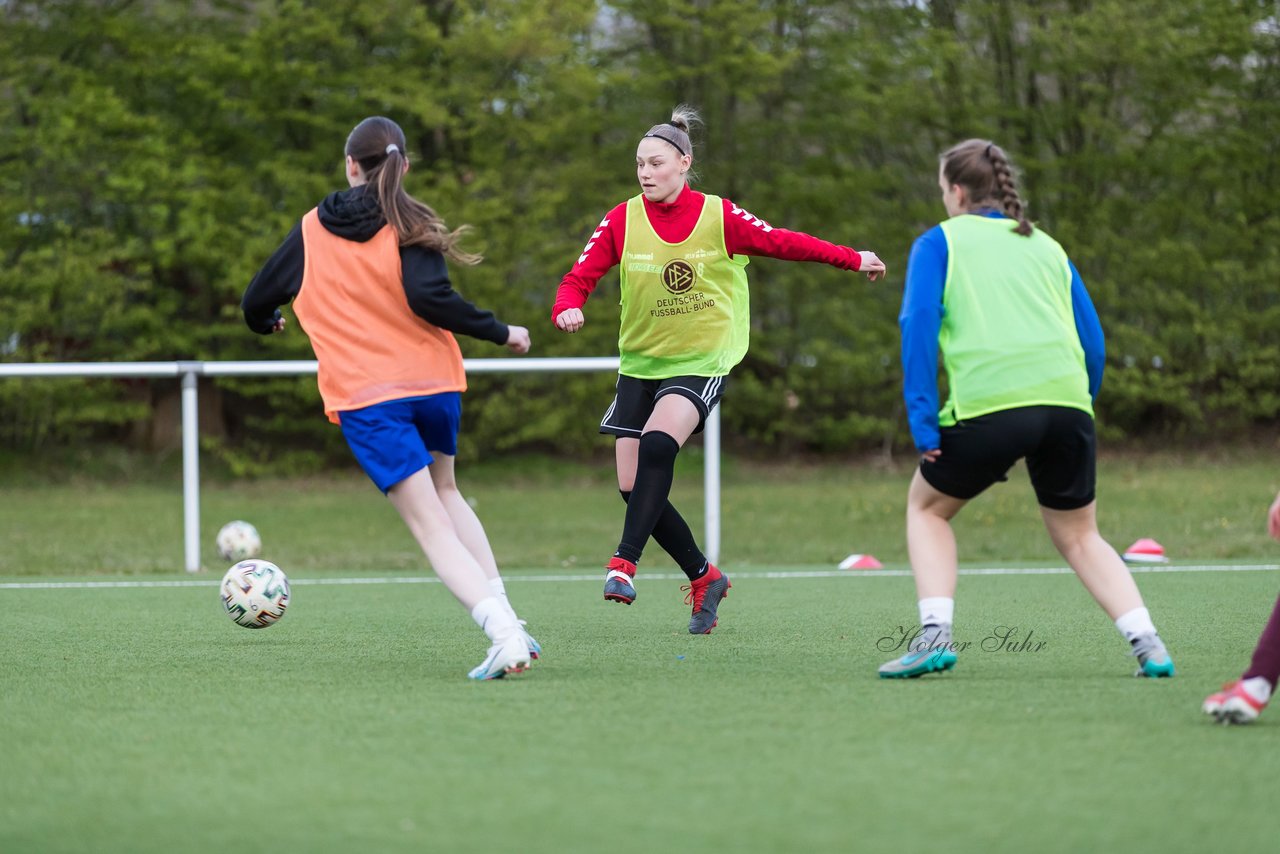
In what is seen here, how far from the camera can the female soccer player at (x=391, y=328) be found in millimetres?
4660

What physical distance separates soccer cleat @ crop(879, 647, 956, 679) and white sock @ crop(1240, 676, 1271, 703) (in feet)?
3.27

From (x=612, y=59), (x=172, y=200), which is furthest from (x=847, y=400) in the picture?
(x=172, y=200)

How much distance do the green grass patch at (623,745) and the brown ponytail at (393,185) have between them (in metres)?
1.36

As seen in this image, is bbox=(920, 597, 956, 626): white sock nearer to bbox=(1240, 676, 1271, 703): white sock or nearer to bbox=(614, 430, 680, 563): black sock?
bbox=(1240, 676, 1271, 703): white sock

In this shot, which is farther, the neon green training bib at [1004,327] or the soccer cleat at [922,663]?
the soccer cleat at [922,663]

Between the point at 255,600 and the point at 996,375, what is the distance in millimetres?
3159

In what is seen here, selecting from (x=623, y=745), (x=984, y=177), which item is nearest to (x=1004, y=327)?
(x=984, y=177)

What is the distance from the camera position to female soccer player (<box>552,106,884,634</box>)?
19.2 ft

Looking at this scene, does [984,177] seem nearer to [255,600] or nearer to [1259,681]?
[1259,681]

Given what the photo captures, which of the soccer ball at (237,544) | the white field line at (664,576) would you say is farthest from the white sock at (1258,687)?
the soccer ball at (237,544)

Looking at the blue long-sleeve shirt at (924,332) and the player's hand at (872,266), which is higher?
the player's hand at (872,266)

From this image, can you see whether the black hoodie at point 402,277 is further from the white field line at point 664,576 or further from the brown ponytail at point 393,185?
the white field line at point 664,576

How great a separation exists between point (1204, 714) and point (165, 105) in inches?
624
